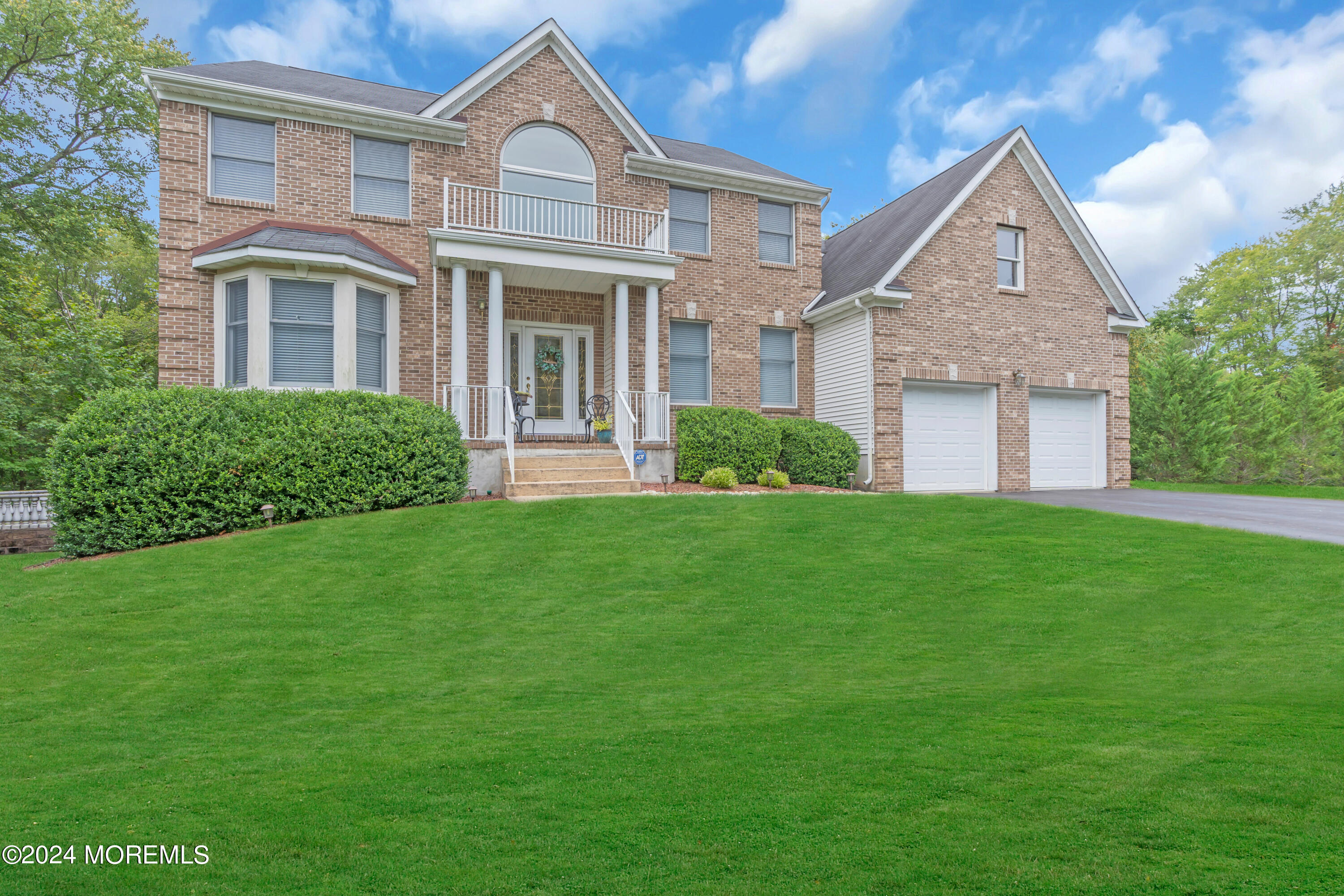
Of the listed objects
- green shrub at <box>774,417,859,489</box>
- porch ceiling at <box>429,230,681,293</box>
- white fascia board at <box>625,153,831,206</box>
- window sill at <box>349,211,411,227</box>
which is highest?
white fascia board at <box>625,153,831,206</box>

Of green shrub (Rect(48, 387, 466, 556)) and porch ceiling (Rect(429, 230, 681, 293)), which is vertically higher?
porch ceiling (Rect(429, 230, 681, 293))

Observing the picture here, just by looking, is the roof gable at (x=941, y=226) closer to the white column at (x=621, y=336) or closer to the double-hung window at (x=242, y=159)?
the white column at (x=621, y=336)

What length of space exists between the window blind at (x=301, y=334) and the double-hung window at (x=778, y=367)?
9247 mm

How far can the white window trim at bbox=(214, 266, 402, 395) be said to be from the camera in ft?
40.7

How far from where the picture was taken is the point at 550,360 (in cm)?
1565

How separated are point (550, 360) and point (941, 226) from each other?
9.34 meters

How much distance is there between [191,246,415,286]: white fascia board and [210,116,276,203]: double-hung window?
62.5 inches

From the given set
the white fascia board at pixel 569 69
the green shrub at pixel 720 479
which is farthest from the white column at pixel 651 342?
the white fascia board at pixel 569 69

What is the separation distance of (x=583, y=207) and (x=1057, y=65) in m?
17.8

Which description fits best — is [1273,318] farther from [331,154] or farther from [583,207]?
[331,154]

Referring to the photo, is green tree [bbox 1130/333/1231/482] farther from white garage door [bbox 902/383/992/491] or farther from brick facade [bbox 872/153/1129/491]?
white garage door [bbox 902/383/992/491]

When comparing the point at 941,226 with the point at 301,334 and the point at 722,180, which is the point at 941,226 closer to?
the point at 722,180

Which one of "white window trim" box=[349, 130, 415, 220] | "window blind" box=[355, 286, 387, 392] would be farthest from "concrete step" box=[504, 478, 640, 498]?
"white window trim" box=[349, 130, 415, 220]

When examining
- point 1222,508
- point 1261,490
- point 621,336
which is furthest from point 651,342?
point 1261,490
